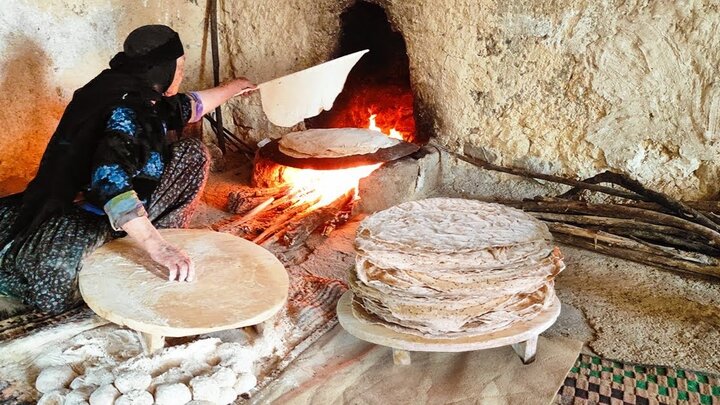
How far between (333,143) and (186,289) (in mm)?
1776

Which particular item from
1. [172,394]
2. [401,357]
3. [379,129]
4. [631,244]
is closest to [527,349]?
[401,357]

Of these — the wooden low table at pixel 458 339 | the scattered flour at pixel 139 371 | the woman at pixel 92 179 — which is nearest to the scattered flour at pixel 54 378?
the scattered flour at pixel 139 371

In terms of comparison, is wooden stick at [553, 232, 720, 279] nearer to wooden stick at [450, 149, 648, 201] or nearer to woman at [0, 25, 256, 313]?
wooden stick at [450, 149, 648, 201]

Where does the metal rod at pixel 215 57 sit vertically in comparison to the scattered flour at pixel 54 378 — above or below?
above

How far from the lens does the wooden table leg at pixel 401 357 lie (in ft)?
8.09

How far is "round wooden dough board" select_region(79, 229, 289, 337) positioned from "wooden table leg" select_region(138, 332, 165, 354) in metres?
0.14

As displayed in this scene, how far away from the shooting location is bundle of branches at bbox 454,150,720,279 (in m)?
3.15

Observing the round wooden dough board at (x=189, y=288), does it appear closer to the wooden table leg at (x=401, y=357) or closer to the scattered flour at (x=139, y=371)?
the scattered flour at (x=139, y=371)

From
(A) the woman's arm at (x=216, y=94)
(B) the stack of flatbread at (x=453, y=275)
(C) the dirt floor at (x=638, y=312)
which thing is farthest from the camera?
(A) the woman's arm at (x=216, y=94)

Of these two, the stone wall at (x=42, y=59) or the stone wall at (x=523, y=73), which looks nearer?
the stone wall at (x=523, y=73)

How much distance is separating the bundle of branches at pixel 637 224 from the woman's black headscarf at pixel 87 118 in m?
2.13

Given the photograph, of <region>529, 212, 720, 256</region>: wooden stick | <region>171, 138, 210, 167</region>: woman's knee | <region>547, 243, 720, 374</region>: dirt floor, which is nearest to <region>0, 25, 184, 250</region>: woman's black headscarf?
<region>171, 138, 210, 167</region>: woman's knee

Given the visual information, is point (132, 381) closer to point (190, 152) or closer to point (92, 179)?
point (92, 179)

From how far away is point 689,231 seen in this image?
3.16 m
